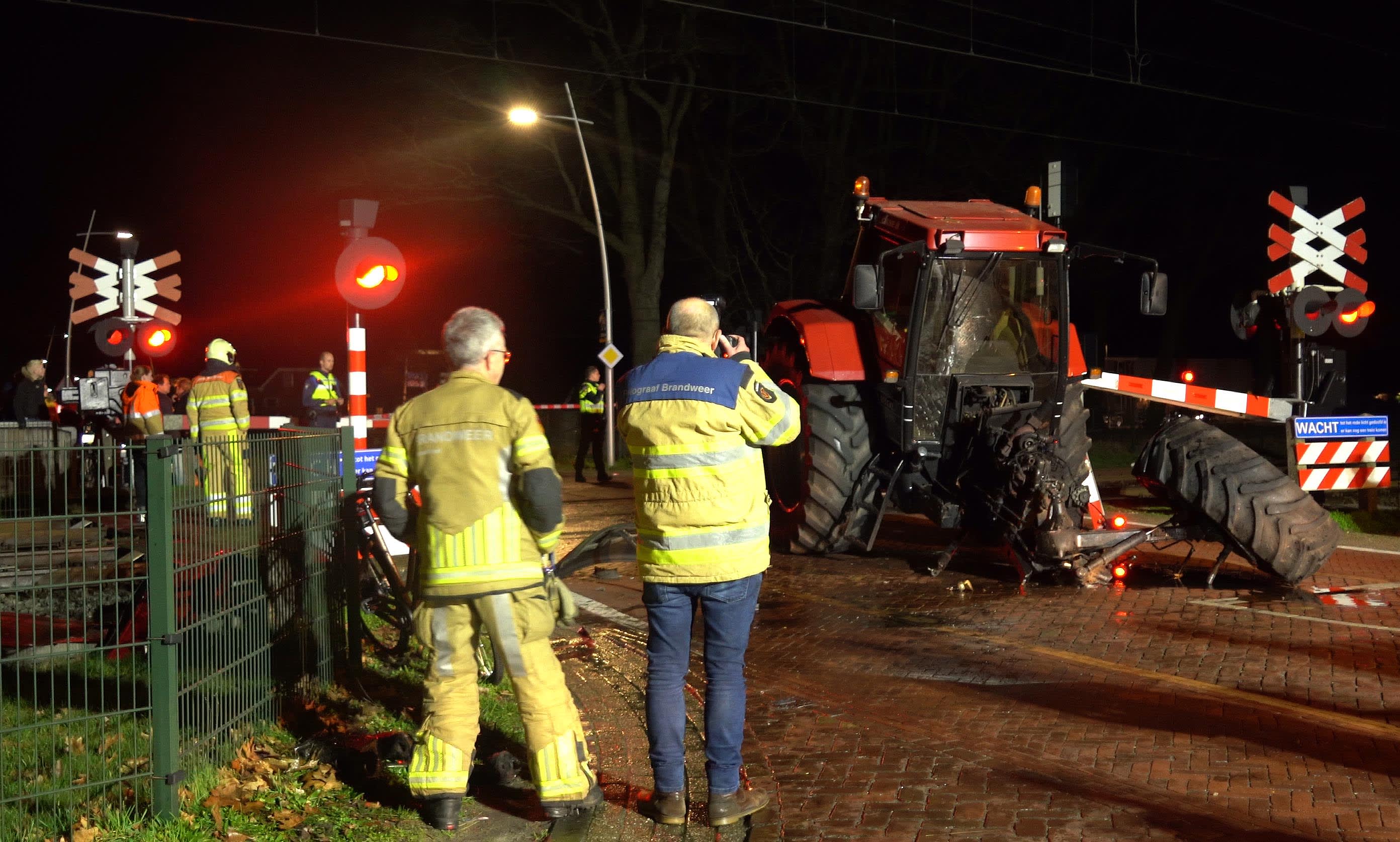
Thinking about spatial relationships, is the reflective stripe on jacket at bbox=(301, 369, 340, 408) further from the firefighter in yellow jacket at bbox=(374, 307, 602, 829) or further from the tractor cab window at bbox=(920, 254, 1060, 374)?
the firefighter in yellow jacket at bbox=(374, 307, 602, 829)

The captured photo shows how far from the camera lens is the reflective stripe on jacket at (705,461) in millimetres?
4371

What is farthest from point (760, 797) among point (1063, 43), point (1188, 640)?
point (1063, 43)

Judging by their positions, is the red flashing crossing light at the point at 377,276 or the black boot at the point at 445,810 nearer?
the black boot at the point at 445,810

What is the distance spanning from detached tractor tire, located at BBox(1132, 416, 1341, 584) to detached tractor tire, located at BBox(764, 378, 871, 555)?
2347mm

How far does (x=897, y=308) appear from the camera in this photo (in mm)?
9961

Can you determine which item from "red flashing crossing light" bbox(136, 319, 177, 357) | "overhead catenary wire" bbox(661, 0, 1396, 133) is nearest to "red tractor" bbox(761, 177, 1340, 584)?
"overhead catenary wire" bbox(661, 0, 1396, 133)

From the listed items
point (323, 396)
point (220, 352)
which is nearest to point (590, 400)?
point (323, 396)

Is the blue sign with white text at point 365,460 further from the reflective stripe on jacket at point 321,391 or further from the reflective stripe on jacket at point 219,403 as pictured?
the reflective stripe on jacket at point 321,391

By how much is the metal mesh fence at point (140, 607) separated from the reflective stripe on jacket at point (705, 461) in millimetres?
1643

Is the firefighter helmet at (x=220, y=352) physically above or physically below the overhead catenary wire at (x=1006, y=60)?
below

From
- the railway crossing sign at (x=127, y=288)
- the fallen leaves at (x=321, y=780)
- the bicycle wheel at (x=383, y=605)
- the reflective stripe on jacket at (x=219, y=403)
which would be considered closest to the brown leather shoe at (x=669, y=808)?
the fallen leaves at (x=321, y=780)

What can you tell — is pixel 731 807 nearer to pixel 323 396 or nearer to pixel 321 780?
pixel 321 780

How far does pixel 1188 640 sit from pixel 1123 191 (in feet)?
101

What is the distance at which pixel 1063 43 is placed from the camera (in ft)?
76.5
